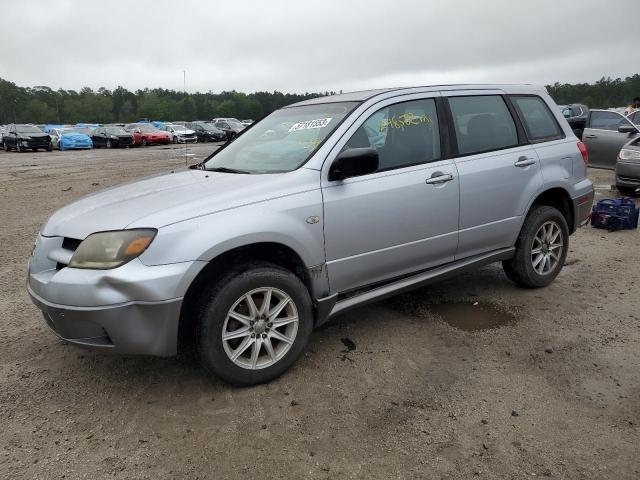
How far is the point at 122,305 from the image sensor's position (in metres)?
2.72

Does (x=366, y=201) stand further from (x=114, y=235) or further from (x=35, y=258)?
(x=35, y=258)

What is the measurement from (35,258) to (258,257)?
1371 mm

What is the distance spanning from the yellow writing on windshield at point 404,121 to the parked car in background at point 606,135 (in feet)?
26.2

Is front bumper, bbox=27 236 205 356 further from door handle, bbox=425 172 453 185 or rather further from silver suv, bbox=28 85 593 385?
door handle, bbox=425 172 453 185

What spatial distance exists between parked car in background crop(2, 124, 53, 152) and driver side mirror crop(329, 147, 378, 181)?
29564 millimetres

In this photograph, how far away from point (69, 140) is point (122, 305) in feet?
102

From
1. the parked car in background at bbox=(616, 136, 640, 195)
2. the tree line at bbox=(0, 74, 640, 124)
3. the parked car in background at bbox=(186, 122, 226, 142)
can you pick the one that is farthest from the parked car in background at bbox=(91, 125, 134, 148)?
the tree line at bbox=(0, 74, 640, 124)

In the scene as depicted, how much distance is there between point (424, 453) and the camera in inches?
101

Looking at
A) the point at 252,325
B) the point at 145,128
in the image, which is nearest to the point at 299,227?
the point at 252,325

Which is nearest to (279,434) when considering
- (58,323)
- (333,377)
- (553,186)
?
(333,377)

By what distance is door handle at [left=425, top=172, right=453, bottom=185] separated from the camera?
3.76 metres

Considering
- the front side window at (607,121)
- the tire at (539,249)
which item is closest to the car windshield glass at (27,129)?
the front side window at (607,121)

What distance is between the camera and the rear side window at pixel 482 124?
13.5 ft

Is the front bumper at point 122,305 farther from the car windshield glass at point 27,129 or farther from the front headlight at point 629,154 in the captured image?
the car windshield glass at point 27,129
